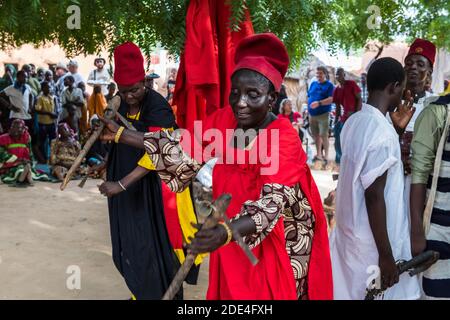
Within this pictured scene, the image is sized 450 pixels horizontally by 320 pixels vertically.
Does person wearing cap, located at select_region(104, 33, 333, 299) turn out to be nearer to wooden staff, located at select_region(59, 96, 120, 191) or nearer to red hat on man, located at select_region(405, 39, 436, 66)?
wooden staff, located at select_region(59, 96, 120, 191)

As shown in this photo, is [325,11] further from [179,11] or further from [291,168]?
[291,168]

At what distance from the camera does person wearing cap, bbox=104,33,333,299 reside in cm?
210

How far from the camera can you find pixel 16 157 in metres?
9.18

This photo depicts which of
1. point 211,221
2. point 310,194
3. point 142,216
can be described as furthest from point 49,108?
point 211,221

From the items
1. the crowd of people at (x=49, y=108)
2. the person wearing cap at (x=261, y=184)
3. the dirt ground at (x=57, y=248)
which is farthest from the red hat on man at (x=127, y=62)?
the crowd of people at (x=49, y=108)

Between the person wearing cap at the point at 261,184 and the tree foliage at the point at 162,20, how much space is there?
0.95 m

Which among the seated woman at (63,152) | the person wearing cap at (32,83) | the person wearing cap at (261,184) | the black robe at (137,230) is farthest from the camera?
the person wearing cap at (32,83)

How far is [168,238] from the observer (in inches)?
148

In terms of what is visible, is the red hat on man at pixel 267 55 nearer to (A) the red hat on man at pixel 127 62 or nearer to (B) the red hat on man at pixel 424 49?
(A) the red hat on man at pixel 127 62

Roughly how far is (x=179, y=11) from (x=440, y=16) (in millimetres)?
2361

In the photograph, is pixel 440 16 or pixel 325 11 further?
pixel 440 16

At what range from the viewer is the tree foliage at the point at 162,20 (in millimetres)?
3012

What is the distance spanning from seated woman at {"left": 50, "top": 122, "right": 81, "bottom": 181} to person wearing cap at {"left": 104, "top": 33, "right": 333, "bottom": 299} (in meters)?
7.62
